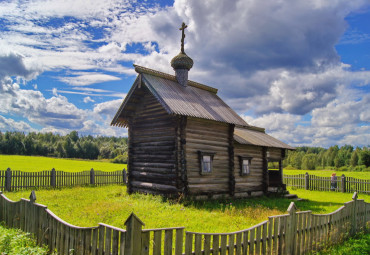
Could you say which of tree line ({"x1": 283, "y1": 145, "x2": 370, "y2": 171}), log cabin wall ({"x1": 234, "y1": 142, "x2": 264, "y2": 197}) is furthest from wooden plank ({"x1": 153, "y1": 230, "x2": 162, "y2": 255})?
tree line ({"x1": 283, "y1": 145, "x2": 370, "y2": 171})

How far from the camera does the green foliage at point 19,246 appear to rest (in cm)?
723

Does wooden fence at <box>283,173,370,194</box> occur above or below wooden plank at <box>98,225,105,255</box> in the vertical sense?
below

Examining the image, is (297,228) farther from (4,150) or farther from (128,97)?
(4,150)

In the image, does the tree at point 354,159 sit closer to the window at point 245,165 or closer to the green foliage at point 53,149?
the green foliage at point 53,149

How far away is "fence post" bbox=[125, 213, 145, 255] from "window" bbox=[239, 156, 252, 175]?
15388 mm

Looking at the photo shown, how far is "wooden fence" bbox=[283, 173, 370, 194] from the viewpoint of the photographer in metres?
26.1

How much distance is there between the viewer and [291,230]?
739 cm

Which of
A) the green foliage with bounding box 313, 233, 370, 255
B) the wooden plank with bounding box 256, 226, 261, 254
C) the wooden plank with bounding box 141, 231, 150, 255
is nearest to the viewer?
the wooden plank with bounding box 141, 231, 150, 255

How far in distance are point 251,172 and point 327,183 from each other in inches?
476

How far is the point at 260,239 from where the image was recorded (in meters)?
6.60

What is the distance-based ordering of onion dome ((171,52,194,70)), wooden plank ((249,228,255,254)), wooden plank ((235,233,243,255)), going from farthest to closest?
onion dome ((171,52,194,70)) → wooden plank ((249,228,255,254)) → wooden plank ((235,233,243,255))

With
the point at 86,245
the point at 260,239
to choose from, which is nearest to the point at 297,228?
the point at 260,239

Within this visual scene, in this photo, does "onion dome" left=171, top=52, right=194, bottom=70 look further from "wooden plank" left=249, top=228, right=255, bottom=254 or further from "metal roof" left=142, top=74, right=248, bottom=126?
"wooden plank" left=249, top=228, right=255, bottom=254

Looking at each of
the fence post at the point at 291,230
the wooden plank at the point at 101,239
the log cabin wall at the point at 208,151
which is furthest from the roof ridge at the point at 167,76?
the wooden plank at the point at 101,239
